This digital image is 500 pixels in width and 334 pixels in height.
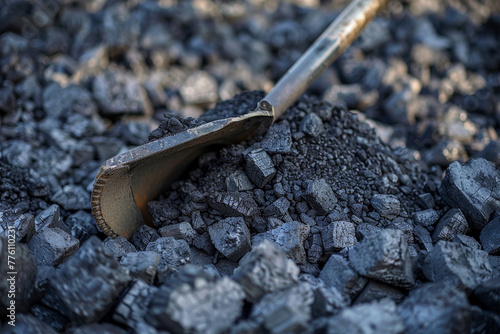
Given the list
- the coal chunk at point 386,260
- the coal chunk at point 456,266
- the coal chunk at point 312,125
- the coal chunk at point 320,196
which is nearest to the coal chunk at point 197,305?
the coal chunk at point 386,260

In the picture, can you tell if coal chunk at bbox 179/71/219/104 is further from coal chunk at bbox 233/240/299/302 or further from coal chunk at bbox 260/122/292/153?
coal chunk at bbox 233/240/299/302

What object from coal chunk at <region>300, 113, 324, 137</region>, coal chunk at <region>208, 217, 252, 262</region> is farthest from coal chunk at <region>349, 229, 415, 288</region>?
coal chunk at <region>300, 113, 324, 137</region>

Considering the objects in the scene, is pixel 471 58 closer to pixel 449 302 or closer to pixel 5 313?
pixel 449 302

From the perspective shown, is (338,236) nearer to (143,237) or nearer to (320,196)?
(320,196)

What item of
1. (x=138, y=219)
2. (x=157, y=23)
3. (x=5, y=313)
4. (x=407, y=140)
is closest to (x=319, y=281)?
(x=138, y=219)

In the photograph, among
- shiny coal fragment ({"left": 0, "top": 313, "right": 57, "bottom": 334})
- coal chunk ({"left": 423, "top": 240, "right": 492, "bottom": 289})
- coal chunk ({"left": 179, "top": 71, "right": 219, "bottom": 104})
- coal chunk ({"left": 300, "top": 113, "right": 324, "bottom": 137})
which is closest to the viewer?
shiny coal fragment ({"left": 0, "top": 313, "right": 57, "bottom": 334})

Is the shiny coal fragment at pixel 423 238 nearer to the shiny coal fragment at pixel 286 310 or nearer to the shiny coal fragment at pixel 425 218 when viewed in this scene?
the shiny coal fragment at pixel 425 218
